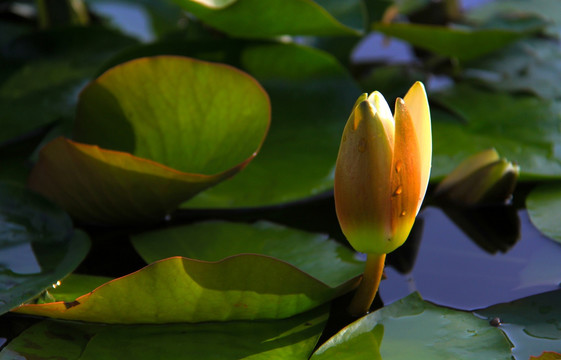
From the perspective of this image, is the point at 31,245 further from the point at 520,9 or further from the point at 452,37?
the point at 520,9

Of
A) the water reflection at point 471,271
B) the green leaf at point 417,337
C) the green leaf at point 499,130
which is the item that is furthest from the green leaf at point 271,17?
the green leaf at point 417,337

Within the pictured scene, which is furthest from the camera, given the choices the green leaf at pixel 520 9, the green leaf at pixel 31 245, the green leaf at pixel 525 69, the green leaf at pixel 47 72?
the green leaf at pixel 520 9

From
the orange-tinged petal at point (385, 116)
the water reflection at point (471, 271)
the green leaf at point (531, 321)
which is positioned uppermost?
the orange-tinged petal at point (385, 116)

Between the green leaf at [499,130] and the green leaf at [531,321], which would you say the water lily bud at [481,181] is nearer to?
the green leaf at [499,130]

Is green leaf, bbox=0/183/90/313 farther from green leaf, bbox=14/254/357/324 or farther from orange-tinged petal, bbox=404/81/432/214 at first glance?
orange-tinged petal, bbox=404/81/432/214

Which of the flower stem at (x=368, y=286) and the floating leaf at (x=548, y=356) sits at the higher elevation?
the flower stem at (x=368, y=286)

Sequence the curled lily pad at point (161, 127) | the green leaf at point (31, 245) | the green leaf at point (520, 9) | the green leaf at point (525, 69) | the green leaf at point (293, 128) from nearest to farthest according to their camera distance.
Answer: the green leaf at point (31, 245) → the curled lily pad at point (161, 127) → the green leaf at point (293, 128) → the green leaf at point (525, 69) → the green leaf at point (520, 9)

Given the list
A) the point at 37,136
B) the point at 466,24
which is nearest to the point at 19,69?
the point at 37,136
